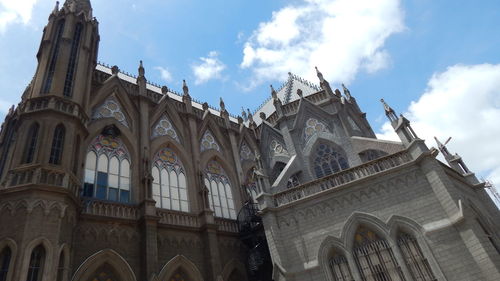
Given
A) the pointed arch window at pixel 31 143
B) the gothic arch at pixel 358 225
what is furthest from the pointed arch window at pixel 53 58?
the gothic arch at pixel 358 225

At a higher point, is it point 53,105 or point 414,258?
point 53,105

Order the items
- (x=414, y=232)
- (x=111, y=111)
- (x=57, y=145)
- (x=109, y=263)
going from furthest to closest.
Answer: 1. (x=111, y=111)
2. (x=57, y=145)
3. (x=109, y=263)
4. (x=414, y=232)

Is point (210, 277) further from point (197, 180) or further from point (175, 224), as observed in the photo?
point (197, 180)

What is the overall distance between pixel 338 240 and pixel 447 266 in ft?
13.7

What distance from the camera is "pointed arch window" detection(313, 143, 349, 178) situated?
22.1 metres

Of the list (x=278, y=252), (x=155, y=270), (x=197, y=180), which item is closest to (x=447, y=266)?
(x=278, y=252)

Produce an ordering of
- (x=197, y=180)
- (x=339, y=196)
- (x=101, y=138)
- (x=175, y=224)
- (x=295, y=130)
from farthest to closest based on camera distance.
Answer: (x=295, y=130) < (x=197, y=180) < (x=101, y=138) < (x=175, y=224) < (x=339, y=196)

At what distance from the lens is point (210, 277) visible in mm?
16297

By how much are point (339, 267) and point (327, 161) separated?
31.2 feet

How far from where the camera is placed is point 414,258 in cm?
1332

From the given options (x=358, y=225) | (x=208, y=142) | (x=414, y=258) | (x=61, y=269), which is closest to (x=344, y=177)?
(x=358, y=225)

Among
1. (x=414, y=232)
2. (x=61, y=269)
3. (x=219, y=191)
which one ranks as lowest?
(x=414, y=232)

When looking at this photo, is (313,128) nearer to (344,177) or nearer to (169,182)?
(344,177)

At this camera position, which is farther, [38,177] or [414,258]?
[414,258]
